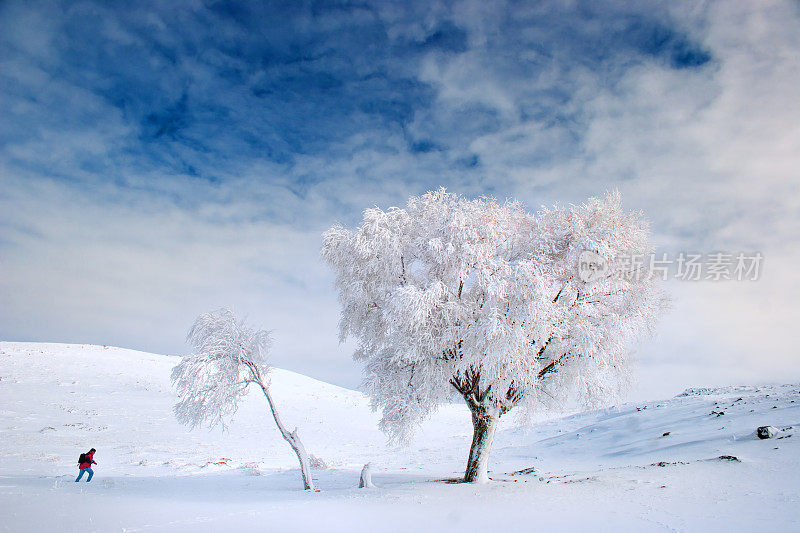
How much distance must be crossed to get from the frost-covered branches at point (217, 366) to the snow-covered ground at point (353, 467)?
10.0 ft

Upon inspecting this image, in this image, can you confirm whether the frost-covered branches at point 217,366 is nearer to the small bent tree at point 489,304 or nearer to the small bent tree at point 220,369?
the small bent tree at point 220,369

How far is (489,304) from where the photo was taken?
1442cm

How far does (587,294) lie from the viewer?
16.0 m

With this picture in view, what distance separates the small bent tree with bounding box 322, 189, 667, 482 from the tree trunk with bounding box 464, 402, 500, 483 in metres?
0.04

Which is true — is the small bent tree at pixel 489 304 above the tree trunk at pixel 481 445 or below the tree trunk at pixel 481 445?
above

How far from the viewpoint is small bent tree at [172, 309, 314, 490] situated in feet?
55.5

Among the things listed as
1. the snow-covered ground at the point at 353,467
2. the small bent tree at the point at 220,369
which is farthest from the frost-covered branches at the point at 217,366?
the snow-covered ground at the point at 353,467

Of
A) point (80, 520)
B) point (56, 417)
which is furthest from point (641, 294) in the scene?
point (56, 417)

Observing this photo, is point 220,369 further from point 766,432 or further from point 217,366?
point 766,432

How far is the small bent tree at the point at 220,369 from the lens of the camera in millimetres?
16906

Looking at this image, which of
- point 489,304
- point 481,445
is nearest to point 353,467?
point 481,445

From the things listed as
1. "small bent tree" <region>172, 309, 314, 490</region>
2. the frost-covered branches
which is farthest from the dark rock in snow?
the frost-covered branches

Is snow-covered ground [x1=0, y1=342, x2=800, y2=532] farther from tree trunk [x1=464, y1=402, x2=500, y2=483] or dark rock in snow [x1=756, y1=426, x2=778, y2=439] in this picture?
tree trunk [x1=464, y1=402, x2=500, y2=483]

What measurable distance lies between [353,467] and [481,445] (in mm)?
12020
